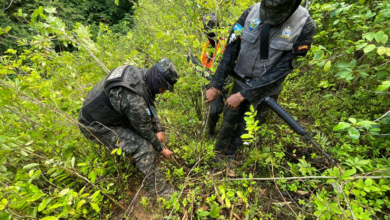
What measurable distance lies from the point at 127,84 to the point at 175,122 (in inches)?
54.0

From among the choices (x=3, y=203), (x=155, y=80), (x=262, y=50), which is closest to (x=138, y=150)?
(x=155, y=80)

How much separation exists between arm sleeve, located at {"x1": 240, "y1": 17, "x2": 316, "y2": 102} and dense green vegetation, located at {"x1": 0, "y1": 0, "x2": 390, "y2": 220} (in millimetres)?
285

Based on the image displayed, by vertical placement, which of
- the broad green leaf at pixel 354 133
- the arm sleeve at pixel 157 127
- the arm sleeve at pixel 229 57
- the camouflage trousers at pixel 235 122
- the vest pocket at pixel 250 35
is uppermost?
the vest pocket at pixel 250 35

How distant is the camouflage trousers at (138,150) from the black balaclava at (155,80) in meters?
0.68

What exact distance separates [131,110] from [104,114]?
366 millimetres

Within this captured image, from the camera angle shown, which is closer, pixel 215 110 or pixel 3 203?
pixel 3 203

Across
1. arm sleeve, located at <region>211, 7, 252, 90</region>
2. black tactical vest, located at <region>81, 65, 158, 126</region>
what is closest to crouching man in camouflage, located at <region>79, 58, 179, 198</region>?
black tactical vest, located at <region>81, 65, 158, 126</region>

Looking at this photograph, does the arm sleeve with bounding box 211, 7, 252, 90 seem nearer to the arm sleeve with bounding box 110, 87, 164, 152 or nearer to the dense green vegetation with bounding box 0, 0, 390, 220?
the dense green vegetation with bounding box 0, 0, 390, 220

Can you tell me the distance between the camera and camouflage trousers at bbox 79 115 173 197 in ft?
6.97

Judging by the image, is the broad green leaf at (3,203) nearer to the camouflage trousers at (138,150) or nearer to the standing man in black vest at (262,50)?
the camouflage trousers at (138,150)

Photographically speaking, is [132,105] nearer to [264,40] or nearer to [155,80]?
[155,80]

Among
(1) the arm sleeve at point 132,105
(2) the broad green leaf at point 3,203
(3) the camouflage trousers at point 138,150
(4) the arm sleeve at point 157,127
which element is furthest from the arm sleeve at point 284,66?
(2) the broad green leaf at point 3,203

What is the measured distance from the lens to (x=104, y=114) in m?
2.02

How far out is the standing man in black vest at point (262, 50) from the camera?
180 centimetres
